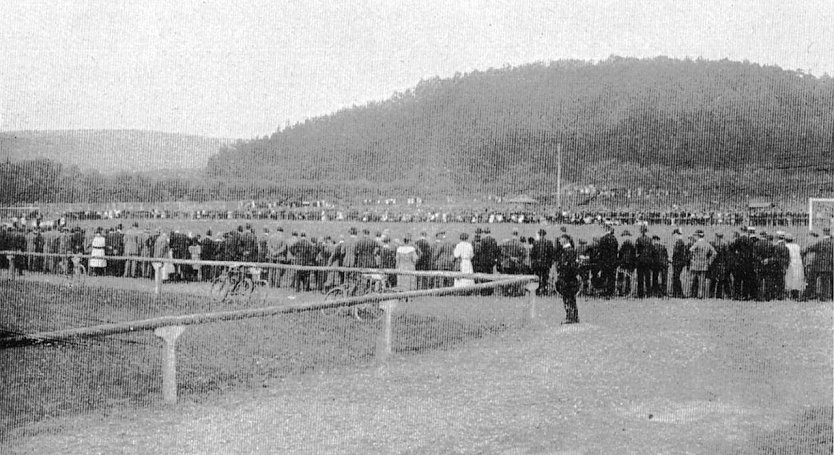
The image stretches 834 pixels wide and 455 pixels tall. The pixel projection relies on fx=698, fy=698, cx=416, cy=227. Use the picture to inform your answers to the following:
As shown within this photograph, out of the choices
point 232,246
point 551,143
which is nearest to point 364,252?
point 232,246

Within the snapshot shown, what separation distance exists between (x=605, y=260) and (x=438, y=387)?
367 inches

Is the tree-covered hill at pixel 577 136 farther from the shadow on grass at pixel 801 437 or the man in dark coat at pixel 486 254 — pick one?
the shadow on grass at pixel 801 437

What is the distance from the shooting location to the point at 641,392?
6.96 m

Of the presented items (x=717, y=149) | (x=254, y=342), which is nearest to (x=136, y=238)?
(x=254, y=342)

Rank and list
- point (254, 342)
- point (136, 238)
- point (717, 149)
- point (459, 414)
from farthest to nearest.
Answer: point (717, 149)
point (136, 238)
point (254, 342)
point (459, 414)

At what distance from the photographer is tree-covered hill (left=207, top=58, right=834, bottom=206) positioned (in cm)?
3666

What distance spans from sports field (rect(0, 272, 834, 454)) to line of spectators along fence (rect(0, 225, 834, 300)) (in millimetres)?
2940

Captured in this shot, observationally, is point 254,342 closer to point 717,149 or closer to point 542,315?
point 542,315

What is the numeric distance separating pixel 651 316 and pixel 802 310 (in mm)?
3017

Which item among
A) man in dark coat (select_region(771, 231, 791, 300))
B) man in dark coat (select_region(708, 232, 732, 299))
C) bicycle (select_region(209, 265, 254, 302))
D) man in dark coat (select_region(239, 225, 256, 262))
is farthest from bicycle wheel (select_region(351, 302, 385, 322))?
man in dark coat (select_region(771, 231, 791, 300))

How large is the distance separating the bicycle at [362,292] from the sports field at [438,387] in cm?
39

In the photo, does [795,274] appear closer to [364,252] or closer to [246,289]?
[364,252]

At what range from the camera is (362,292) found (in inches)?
510

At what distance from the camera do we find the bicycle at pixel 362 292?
12.3 metres
